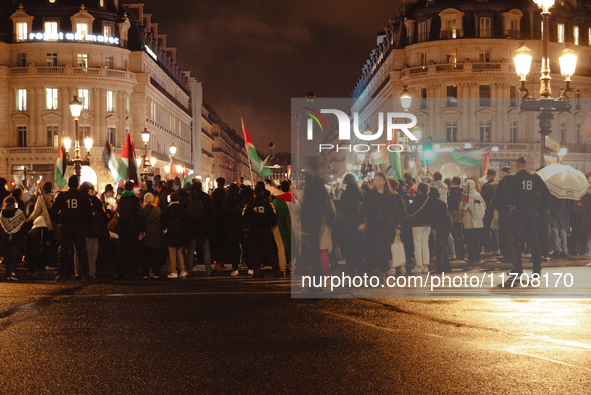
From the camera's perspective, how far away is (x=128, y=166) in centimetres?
2416

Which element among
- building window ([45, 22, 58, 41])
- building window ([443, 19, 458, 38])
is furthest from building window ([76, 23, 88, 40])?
building window ([443, 19, 458, 38])

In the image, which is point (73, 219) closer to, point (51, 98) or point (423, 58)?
point (51, 98)

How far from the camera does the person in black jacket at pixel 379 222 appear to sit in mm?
11992

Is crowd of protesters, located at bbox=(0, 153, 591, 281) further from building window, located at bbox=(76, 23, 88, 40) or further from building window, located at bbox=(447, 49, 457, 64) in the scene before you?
building window, located at bbox=(447, 49, 457, 64)

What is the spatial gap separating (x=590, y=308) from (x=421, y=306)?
2.25 metres

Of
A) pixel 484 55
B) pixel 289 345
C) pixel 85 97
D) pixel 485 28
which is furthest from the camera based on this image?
pixel 484 55

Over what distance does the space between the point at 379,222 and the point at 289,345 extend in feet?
17.8

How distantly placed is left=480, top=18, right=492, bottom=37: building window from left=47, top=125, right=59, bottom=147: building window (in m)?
36.8

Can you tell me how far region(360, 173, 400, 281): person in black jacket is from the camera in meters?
12.0

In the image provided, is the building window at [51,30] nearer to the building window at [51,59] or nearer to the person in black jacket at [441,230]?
the building window at [51,59]

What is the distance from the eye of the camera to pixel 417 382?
18.2 ft

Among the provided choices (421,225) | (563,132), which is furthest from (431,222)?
(563,132)

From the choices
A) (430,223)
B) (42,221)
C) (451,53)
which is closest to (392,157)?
(430,223)

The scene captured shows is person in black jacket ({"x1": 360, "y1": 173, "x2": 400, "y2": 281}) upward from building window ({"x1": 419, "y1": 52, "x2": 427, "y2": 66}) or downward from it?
downward
